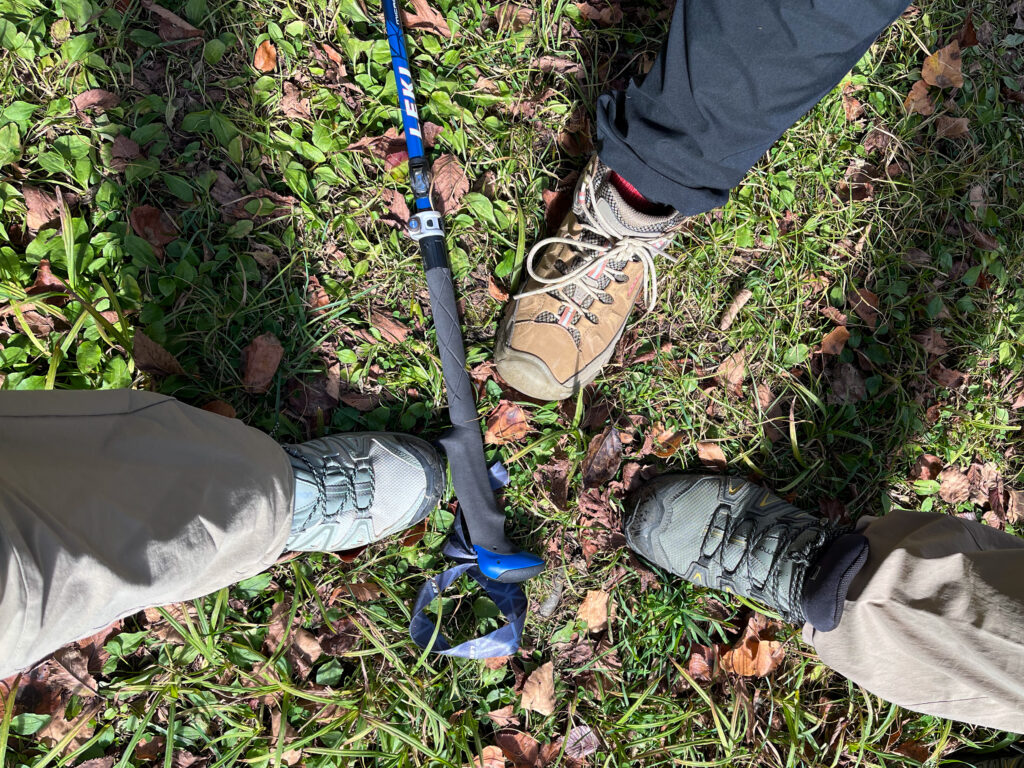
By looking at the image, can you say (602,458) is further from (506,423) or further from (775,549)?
(775,549)

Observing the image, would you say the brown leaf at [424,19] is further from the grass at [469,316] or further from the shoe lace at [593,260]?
the shoe lace at [593,260]

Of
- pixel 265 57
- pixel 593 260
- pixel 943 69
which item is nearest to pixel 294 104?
pixel 265 57

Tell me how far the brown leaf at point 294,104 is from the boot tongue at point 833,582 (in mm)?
2243

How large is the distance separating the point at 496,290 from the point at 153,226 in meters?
1.18

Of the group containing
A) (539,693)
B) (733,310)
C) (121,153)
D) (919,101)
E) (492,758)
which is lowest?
(492,758)

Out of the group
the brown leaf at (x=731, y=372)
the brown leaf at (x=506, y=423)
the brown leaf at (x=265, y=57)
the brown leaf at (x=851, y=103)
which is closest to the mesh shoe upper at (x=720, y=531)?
the brown leaf at (x=731, y=372)

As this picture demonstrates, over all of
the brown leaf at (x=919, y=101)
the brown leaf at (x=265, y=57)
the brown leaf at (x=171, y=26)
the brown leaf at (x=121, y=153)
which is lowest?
the brown leaf at (x=121, y=153)

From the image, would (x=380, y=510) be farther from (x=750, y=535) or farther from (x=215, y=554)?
(x=750, y=535)

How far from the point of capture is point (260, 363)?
2.29 m

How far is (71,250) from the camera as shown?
2158 mm

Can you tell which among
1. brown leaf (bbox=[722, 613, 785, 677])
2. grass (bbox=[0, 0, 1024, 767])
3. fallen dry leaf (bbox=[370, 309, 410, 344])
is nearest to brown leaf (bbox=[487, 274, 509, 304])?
grass (bbox=[0, 0, 1024, 767])

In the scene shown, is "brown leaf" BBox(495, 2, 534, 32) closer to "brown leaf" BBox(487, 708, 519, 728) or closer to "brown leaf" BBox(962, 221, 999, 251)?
"brown leaf" BBox(962, 221, 999, 251)

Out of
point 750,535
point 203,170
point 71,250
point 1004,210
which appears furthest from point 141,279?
point 1004,210

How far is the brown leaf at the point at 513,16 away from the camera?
2.50 metres
